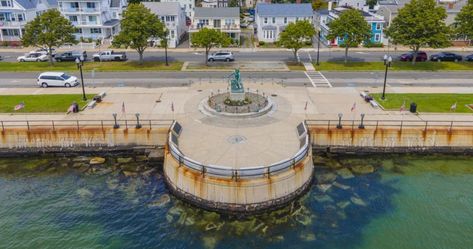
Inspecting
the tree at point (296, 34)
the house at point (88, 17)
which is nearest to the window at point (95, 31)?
the house at point (88, 17)

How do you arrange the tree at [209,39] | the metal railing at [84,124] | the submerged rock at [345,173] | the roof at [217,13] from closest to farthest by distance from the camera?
1. the submerged rock at [345,173]
2. the metal railing at [84,124]
3. the tree at [209,39]
4. the roof at [217,13]

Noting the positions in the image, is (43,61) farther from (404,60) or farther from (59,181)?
(404,60)

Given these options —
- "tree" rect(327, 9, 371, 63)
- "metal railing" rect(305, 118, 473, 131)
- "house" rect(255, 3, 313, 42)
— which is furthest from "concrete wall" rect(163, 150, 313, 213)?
"house" rect(255, 3, 313, 42)

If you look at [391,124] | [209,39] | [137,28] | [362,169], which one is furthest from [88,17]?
[362,169]

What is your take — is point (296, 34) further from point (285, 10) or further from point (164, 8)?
point (164, 8)

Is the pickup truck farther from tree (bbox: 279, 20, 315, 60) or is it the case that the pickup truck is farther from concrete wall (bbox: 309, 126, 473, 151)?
concrete wall (bbox: 309, 126, 473, 151)

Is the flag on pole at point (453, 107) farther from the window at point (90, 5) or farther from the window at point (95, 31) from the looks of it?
the window at point (90, 5)
